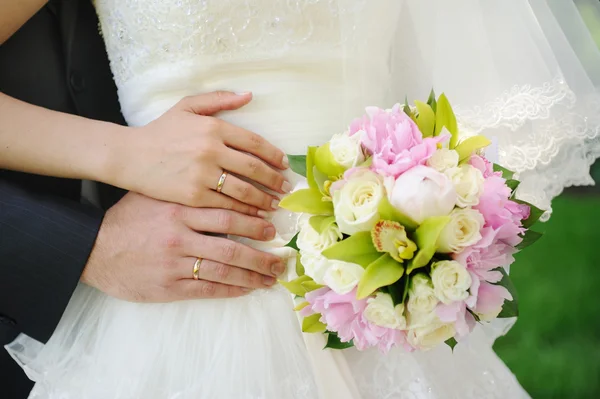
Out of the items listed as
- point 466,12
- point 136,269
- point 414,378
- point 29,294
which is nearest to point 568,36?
point 466,12

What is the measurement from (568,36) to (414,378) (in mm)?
624

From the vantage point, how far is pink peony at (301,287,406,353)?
624mm

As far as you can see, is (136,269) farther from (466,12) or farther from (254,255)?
(466,12)

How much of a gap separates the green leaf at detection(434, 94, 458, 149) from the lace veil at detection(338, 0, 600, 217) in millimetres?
207

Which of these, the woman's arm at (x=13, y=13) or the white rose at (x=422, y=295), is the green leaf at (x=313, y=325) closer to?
the white rose at (x=422, y=295)

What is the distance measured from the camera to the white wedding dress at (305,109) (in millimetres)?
786

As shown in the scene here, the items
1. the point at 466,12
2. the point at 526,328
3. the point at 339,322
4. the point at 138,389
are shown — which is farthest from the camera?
the point at 526,328

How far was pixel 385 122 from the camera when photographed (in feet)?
2.13

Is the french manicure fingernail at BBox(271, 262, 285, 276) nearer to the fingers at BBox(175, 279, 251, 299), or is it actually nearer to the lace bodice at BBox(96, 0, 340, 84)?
the fingers at BBox(175, 279, 251, 299)

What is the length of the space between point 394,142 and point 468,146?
0.09 m

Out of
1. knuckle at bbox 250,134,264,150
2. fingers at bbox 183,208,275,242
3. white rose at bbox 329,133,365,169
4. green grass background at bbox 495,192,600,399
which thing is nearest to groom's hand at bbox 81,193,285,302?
fingers at bbox 183,208,275,242

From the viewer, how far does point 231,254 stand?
793 mm

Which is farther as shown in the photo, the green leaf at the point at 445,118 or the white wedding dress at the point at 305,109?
the white wedding dress at the point at 305,109

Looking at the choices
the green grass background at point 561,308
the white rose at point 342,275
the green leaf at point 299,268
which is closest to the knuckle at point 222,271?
the green leaf at point 299,268
